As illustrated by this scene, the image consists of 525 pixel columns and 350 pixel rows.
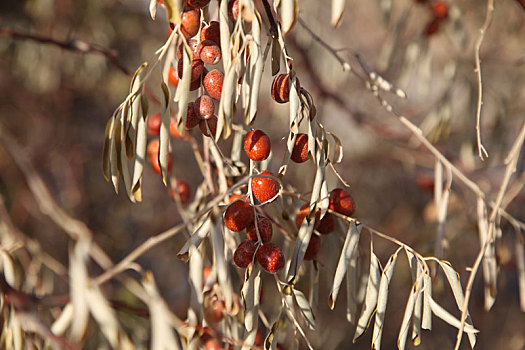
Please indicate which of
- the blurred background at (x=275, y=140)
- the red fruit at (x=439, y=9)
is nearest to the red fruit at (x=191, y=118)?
the blurred background at (x=275, y=140)

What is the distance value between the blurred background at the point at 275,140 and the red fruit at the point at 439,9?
0.15 metres

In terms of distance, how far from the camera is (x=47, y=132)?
2158mm

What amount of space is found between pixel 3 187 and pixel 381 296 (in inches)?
73.2

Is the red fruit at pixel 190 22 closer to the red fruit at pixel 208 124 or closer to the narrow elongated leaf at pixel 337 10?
the red fruit at pixel 208 124

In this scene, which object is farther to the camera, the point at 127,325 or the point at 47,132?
the point at 47,132

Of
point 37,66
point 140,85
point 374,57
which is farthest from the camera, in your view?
point 374,57

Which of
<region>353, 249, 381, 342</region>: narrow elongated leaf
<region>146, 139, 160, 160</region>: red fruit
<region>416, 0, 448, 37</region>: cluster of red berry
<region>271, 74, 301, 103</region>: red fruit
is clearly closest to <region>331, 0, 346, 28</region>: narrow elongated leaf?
<region>271, 74, 301, 103</region>: red fruit

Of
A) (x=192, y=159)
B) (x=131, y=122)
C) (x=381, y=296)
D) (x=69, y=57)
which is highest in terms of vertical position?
(x=131, y=122)

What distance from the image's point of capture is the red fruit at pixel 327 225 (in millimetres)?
807

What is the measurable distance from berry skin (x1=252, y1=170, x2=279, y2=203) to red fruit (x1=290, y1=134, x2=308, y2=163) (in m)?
0.05

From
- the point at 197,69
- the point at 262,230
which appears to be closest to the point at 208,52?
the point at 197,69

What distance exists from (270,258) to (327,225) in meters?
0.17

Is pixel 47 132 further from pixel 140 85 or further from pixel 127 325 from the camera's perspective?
pixel 140 85

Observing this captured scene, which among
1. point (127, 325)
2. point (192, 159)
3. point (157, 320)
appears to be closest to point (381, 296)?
point (157, 320)
